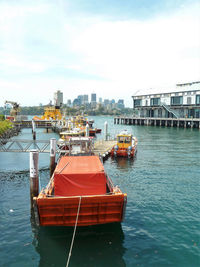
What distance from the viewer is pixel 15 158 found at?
→ 36.8 meters

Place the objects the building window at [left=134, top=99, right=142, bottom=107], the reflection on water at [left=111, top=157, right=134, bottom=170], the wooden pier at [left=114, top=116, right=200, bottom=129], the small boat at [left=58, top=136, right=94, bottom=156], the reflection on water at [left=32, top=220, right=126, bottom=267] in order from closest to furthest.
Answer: the reflection on water at [left=32, top=220, right=126, bottom=267] < the small boat at [left=58, top=136, right=94, bottom=156] < the reflection on water at [left=111, top=157, right=134, bottom=170] < the wooden pier at [left=114, top=116, right=200, bottom=129] < the building window at [left=134, top=99, right=142, bottom=107]

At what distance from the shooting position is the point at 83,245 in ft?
42.1

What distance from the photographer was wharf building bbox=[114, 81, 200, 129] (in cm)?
10238

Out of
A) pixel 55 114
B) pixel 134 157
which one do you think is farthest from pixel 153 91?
pixel 134 157

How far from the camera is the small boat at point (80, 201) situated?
504 inches

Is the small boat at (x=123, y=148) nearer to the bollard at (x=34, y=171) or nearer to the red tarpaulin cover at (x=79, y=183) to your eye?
the bollard at (x=34, y=171)

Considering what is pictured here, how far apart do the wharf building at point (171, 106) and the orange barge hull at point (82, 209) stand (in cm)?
9373

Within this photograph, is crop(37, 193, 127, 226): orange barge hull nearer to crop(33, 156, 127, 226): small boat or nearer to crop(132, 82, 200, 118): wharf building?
crop(33, 156, 127, 226): small boat

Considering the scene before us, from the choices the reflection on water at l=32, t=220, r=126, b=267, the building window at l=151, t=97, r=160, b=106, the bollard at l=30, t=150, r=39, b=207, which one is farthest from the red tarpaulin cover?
the building window at l=151, t=97, r=160, b=106

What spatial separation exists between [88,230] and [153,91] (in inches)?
4525

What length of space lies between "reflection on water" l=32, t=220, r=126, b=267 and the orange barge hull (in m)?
0.94

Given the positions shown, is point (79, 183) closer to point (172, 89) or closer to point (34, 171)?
point (34, 171)

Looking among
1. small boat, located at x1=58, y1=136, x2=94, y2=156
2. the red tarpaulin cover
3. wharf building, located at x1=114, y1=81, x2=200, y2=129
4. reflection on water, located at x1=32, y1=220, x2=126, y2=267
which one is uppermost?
wharf building, located at x1=114, y1=81, x2=200, y2=129

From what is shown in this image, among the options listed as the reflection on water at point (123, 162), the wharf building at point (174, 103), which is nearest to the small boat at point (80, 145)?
the reflection on water at point (123, 162)
